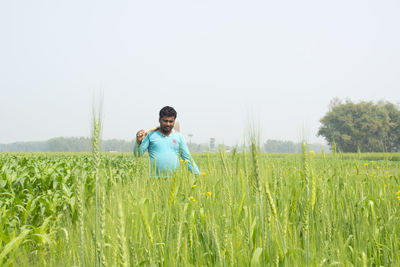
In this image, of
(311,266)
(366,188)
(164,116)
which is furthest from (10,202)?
(366,188)

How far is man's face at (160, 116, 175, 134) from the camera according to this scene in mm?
5582

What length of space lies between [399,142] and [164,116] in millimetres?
61176

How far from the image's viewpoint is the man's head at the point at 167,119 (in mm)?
5571

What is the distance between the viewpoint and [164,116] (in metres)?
5.57

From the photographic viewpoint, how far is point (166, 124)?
559 cm

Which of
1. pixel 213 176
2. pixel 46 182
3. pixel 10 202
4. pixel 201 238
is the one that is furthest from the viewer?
pixel 46 182

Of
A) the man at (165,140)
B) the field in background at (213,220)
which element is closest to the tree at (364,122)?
the man at (165,140)

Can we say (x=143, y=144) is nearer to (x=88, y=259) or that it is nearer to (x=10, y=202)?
(x=10, y=202)

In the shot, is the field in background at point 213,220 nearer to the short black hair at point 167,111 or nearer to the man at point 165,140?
the man at point 165,140

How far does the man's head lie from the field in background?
167 centimetres

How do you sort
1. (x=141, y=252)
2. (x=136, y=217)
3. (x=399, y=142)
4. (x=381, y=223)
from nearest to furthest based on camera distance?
(x=141, y=252), (x=136, y=217), (x=381, y=223), (x=399, y=142)

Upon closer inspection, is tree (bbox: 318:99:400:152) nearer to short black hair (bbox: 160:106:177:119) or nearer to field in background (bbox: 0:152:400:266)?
short black hair (bbox: 160:106:177:119)

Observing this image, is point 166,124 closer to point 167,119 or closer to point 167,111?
point 167,119

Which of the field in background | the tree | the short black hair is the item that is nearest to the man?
the short black hair
